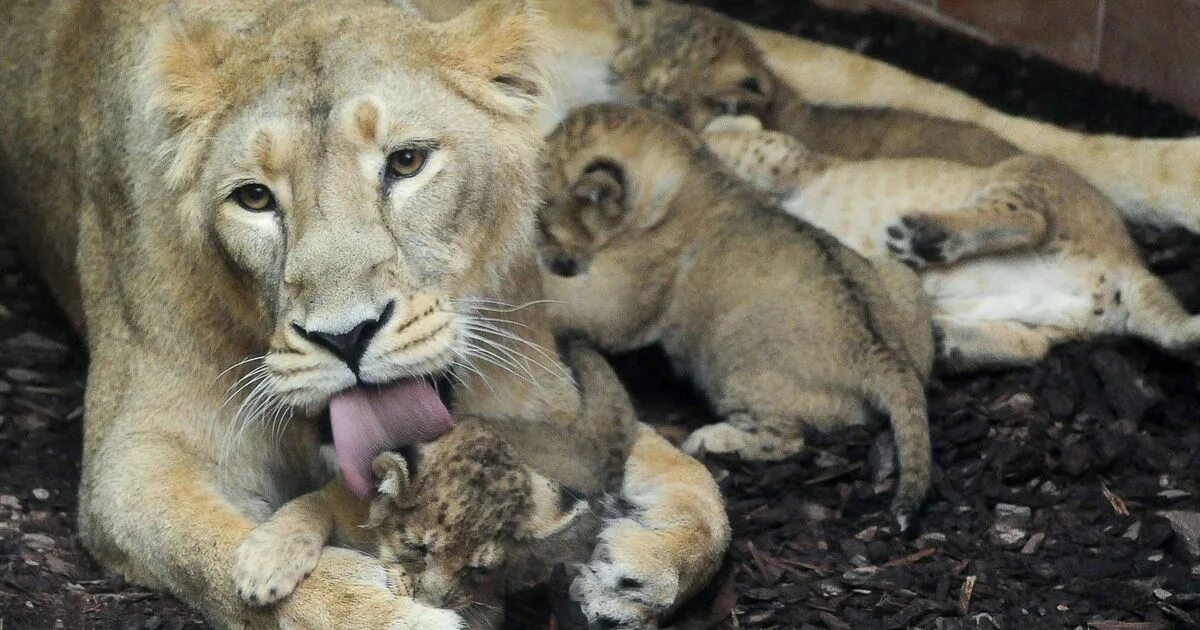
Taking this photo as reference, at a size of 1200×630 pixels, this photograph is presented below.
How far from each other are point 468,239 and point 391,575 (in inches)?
27.7

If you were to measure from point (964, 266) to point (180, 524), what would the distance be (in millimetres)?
2513

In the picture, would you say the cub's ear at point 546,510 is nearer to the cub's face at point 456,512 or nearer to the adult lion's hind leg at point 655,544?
the cub's face at point 456,512

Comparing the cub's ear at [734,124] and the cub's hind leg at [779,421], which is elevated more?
the cub's ear at [734,124]

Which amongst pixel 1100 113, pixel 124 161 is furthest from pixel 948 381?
pixel 124 161

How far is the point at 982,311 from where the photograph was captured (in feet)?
15.2


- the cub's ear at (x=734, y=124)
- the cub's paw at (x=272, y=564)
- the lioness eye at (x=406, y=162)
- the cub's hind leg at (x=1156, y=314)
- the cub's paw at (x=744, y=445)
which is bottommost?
the cub's paw at (x=744, y=445)

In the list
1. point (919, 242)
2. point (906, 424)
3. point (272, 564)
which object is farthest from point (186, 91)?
point (919, 242)

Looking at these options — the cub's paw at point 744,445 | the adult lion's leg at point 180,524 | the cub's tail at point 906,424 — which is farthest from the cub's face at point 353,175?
the cub's tail at point 906,424

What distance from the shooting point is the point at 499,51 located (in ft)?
11.0

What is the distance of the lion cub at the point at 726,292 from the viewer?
159 inches

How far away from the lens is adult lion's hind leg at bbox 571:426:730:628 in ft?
10.7

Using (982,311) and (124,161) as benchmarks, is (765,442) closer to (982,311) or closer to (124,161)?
(982,311)

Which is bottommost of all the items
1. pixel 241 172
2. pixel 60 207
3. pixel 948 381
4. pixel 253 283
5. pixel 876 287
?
pixel 948 381

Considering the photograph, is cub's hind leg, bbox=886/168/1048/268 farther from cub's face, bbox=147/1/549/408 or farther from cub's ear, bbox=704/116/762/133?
cub's face, bbox=147/1/549/408
